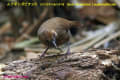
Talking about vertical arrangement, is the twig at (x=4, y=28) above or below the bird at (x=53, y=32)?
below

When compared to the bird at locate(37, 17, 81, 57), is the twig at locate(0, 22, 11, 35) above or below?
below

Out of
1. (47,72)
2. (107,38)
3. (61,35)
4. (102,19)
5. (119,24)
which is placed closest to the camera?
(47,72)

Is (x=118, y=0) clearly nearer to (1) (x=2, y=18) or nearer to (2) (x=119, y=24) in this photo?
(2) (x=119, y=24)

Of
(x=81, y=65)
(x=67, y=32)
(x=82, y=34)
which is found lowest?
(x=82, y=34)

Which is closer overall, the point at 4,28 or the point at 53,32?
the point at 53,32

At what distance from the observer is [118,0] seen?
5102 millimetres

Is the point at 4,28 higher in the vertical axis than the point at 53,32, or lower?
lower

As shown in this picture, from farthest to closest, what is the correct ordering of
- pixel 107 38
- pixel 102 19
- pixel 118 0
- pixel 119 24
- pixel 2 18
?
1. pixel 2 18
2. pixel 102 19
3. pixel 119 24
4. pixel 118 0
5. pixel 107 38

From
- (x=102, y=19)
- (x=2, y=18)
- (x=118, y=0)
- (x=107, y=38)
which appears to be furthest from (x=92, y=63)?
(x=2, y=18)

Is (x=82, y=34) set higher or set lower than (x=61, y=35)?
lower

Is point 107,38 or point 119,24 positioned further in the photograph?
point 119,24

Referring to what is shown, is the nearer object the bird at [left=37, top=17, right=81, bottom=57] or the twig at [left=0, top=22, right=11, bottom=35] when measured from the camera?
the bird at [left=37, top=17, right=81, bottom=57]

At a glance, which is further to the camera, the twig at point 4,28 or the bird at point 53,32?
the twig at point 4,28

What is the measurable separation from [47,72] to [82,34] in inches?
125
